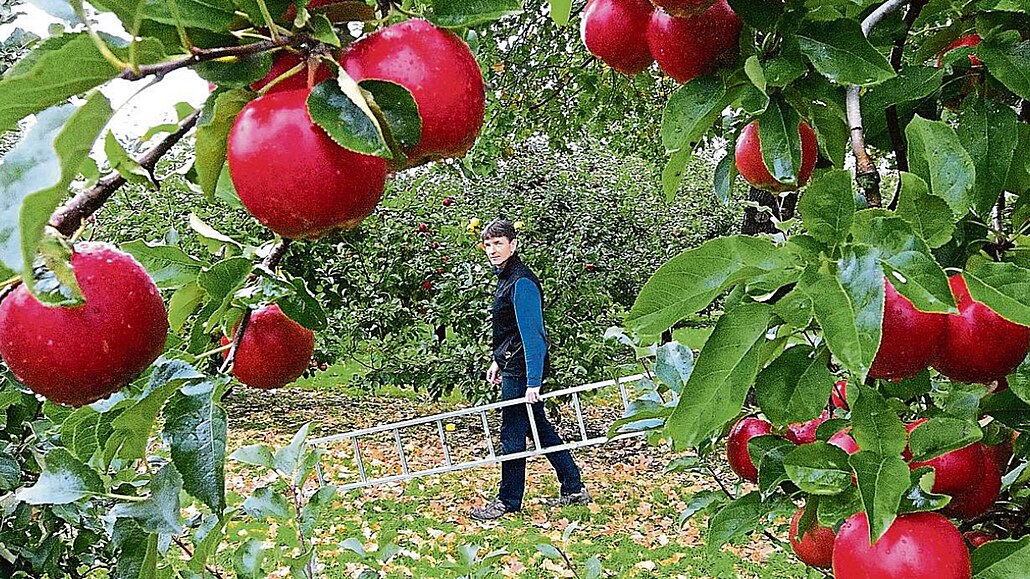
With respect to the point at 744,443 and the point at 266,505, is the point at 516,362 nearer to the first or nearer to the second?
the point at 266,505

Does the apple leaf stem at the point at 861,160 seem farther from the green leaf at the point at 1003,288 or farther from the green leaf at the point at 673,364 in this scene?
the green leaf at the point at 673,364

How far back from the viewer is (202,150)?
2.07 feet

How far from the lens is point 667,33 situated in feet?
3.13

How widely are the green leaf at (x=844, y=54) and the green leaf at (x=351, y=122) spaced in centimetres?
52

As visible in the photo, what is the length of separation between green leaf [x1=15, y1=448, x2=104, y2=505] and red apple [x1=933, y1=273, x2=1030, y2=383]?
3.16 ft

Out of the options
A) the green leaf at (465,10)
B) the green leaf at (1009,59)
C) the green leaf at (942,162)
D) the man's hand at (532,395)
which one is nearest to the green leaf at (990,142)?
the green leaf at (1009,59)

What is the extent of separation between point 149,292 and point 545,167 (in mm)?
5896

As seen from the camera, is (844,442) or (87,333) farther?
(844,442)

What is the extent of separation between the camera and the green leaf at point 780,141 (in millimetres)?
972

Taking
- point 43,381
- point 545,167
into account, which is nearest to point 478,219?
point 545,167

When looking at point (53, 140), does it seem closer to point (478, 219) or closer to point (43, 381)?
point (43, 381)

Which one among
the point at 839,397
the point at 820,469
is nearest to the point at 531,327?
the point at 839,397

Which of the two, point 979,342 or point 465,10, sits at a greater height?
point 465,10

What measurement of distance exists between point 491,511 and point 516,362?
35.8 inches
